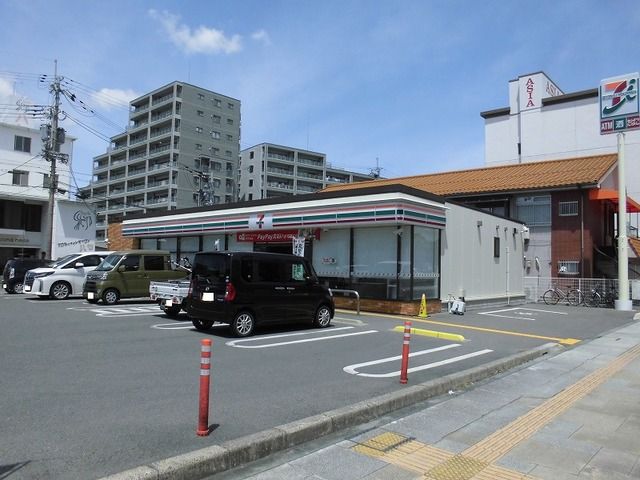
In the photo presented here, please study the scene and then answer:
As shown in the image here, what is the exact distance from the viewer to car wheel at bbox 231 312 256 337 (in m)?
10.9

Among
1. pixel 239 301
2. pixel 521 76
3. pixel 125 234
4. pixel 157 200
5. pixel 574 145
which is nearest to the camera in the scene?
pixel 239 301

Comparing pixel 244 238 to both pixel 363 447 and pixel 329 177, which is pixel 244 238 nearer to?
pixel 363 447

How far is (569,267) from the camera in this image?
86.5 ft

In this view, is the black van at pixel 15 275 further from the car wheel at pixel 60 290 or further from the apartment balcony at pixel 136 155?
the apartment balcony at pixel 136 155

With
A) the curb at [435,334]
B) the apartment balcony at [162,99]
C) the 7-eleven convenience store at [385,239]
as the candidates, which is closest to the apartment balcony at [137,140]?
the apartment balcony at [162,99]

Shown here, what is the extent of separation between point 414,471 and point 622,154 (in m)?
23.4

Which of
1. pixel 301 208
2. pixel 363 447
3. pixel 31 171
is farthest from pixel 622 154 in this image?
pixel 31 171

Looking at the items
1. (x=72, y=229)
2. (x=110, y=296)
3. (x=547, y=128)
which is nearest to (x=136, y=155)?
(x=72, y=229)

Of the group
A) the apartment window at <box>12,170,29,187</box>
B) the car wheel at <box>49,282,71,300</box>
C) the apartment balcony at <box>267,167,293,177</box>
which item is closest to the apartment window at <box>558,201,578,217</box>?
the car wheel at <box>49,282,71,300</box>

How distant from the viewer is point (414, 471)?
171 inches

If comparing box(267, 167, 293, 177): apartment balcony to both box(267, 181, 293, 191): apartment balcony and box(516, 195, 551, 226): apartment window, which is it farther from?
box(516, 195, 551, 226): apartment window

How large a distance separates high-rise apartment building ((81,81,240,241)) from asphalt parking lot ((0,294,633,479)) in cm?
6628

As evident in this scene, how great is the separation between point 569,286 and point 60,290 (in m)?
23.0

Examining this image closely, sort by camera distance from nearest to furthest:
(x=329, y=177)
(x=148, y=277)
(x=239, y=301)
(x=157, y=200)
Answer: (x=239, y=301) → (x=148, y=277) → (x=157, y=200) → (x=329, y=177)
